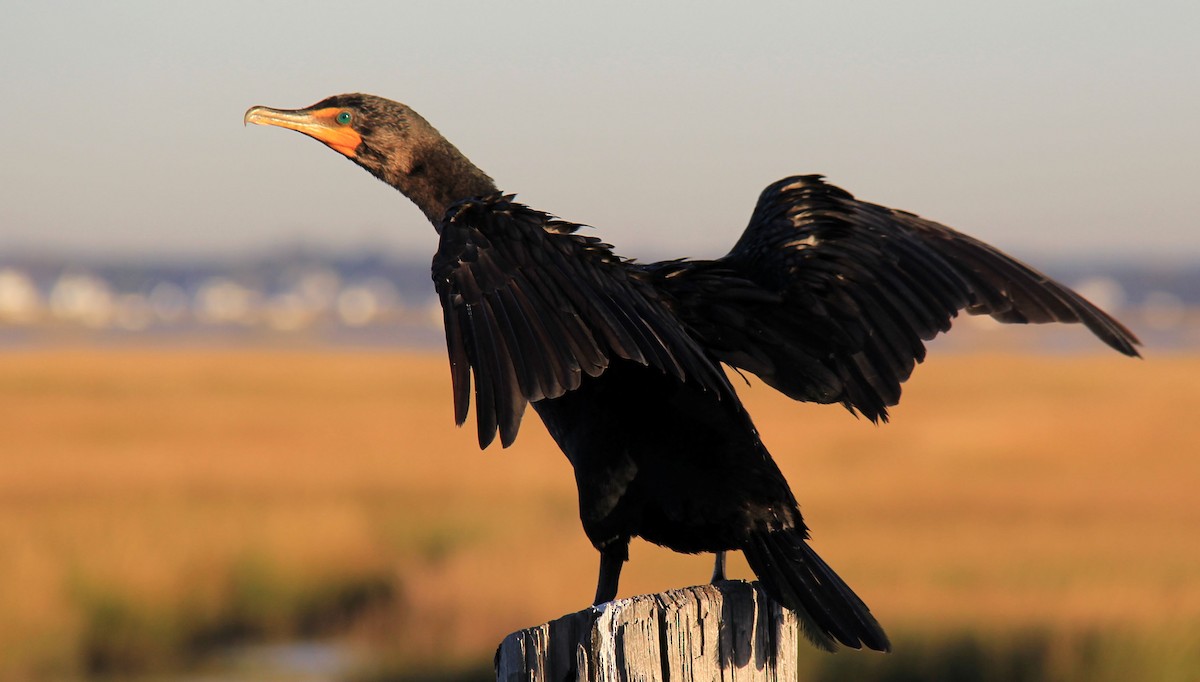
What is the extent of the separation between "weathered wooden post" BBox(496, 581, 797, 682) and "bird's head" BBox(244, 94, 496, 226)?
2.13m

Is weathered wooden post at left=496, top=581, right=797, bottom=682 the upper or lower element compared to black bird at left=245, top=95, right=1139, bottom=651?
lower

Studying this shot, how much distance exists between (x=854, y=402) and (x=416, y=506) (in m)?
9.04

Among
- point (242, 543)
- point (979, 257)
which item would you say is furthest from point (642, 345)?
point (242, 543)

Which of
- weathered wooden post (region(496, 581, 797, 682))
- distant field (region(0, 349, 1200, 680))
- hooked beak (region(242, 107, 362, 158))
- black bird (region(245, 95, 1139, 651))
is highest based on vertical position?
hooked beak (region(242, 107, 362, 158))

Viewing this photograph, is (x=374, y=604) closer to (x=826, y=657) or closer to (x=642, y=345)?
(x=826, y=657)

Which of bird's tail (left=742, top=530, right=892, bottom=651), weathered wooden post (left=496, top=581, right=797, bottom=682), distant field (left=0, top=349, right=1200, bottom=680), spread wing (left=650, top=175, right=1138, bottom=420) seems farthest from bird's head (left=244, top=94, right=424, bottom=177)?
distant field (left=0, top=349, right=1200, bottom=680)

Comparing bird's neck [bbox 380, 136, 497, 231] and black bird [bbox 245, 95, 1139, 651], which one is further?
bird's neck [bbox 380, 136, 497, 231]

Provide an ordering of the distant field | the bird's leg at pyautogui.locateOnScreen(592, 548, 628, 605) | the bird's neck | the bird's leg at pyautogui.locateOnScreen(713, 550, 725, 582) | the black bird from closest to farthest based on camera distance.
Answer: the black bird → the bird's leg at pyautogui.locateOnScreen(592, 548, 628, 605) → the bird's leg at pyautogui.locateOnScreen(713, 550, 725, 582) → the bird's neck → the distant field

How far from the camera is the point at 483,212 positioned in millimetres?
3537

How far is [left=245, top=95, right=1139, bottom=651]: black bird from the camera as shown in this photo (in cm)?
317

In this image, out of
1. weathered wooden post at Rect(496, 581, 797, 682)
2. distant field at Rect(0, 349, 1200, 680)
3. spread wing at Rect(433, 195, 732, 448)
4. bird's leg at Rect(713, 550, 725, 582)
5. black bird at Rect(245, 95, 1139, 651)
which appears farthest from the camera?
distant field at Rect(0, 349, 1200, 680)

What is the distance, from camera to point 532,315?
10.6ft

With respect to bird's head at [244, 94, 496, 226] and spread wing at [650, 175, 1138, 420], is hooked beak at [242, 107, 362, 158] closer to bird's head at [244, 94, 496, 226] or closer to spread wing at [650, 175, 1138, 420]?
bird's head at [244, 94, 496, 226]

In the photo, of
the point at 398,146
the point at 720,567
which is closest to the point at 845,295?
the point at 720,567
